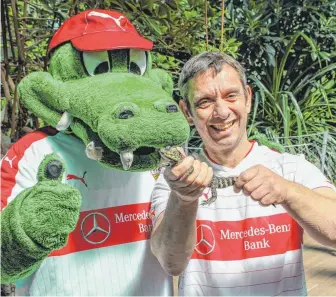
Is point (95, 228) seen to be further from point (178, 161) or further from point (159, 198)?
point (178, 161)

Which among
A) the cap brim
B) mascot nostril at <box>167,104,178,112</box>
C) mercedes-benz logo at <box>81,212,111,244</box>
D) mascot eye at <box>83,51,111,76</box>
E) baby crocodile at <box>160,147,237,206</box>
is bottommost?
mercedes-benz logo at <box>81,212,111,244</box>

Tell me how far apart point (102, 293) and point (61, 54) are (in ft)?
2.61

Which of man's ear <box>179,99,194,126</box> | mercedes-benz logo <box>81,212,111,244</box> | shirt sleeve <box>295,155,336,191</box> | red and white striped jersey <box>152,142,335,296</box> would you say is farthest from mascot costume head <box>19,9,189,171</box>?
shirt sleeve <box>295,155,336,191</box>

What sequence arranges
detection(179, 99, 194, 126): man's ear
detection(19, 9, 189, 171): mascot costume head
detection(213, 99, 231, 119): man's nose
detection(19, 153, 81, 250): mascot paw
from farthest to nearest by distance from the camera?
detection(179, 99, 194, 126): man's ear, detection(213, 99, 231, 119): man's nose, detection(19, 9, 189, 171): mascot costume head, detection(19, 153, 81, 250): mascot paw

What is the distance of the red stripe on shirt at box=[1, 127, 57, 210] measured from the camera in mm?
1915

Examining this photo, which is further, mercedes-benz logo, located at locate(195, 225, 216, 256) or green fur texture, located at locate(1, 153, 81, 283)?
mercedes-benz logo, located at locate(195, 225, 216, 256)

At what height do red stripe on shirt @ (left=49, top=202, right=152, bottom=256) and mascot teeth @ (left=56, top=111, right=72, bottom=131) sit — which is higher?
mascot teeth @ (left=56, top=111, right=72, bottom=131)

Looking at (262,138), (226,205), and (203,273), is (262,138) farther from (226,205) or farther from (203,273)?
(203,273)

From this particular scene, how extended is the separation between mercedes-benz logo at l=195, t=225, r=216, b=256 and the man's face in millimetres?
299

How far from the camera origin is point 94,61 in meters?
2.01

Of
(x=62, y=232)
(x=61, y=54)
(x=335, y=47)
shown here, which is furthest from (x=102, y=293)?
(x=335, y=47)

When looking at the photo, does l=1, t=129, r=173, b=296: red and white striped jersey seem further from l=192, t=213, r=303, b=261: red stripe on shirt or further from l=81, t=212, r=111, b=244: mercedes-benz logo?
l=192, t=213, r=303, b=261: red stripe on shirt

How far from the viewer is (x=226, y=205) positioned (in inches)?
86.0

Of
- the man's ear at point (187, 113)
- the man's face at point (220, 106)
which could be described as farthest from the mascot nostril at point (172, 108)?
the man's ear at point (187, 113)
